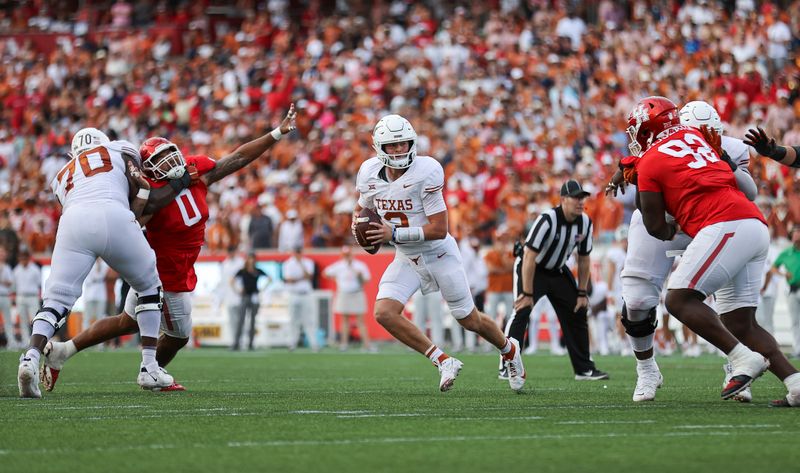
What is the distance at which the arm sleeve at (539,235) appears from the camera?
37.5 ft

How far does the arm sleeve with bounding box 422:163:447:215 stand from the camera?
8.72 meters

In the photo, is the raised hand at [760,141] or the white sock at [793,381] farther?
the raised hand at [760,141]

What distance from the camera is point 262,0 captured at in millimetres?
30703

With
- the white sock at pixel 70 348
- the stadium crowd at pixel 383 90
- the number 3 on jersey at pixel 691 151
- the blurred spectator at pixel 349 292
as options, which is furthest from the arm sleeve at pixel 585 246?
the blurred spectator at pixel 349 292

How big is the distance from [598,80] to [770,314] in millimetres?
6558

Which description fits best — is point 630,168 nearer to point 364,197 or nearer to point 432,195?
point 432,195

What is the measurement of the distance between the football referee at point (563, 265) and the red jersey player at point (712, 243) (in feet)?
12.8

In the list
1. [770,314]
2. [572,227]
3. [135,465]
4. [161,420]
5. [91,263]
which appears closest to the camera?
[135,465]

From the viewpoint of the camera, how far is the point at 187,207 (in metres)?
9.47

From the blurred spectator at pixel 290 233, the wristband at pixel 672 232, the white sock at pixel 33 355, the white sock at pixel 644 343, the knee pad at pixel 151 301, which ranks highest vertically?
the wristband at pixel 672 232

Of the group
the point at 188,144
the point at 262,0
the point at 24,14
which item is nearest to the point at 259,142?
the point at 188,144

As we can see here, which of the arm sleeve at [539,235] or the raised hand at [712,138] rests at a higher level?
the raised hand at [712,138]

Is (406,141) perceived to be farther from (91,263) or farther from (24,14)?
(24,14)

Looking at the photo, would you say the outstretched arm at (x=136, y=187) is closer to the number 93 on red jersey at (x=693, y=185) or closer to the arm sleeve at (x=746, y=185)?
the number 93 on red jersey at (x=693, y=185)
